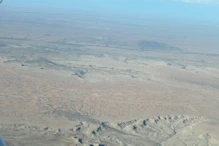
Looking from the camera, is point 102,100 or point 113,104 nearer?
point 113,104

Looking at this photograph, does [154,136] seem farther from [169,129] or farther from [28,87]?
[28,87]

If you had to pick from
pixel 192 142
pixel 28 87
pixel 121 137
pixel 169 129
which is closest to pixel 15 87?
pixel 28 87

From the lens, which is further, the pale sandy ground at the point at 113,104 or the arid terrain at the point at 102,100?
the pale sandy ground at the point at 113,104

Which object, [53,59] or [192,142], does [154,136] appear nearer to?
[192,142]

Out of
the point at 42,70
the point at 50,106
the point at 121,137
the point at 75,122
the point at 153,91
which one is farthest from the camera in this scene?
the point at 42,70

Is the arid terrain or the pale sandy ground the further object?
the pale sandy ground

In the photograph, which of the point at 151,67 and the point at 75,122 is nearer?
the point at 75,122

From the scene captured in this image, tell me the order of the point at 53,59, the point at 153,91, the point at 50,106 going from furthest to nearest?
the point at 53,59, the point at 153,91, the point at 50,106

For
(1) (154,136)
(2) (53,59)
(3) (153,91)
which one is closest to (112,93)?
(3) (153,91)
